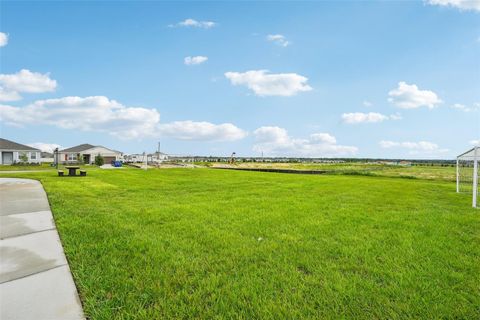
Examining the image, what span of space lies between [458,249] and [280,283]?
11.1 ft

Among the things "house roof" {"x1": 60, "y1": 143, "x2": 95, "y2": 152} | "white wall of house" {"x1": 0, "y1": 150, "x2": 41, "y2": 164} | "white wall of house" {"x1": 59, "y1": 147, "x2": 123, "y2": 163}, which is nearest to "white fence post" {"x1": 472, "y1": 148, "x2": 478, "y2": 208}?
"white wall of house" {"x1": 0, "y1": 150, "x2": 41, "y2": 164}

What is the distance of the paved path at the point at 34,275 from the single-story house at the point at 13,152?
1765 inches


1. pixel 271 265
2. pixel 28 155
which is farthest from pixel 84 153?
pixel 271 265

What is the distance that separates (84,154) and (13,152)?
54.9ft

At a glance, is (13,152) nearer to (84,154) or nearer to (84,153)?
(84,154)

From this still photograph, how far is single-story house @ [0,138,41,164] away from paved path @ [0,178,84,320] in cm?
4483

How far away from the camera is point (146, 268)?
10.7ft

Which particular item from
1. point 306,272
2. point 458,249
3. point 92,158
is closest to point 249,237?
point 306,272

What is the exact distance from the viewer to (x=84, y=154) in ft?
184

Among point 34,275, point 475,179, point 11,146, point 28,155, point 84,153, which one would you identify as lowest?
point 34,275

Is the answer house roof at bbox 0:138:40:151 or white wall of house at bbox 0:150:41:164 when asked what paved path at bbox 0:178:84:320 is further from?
house roof at bbox 0:138:40:151

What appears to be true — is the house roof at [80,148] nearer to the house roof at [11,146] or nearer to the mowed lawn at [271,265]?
the house roof at [11,146]

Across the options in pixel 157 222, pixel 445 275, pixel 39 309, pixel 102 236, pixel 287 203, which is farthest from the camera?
pixel 287 203

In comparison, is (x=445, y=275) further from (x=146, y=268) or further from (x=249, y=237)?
(x=146, y=268)
